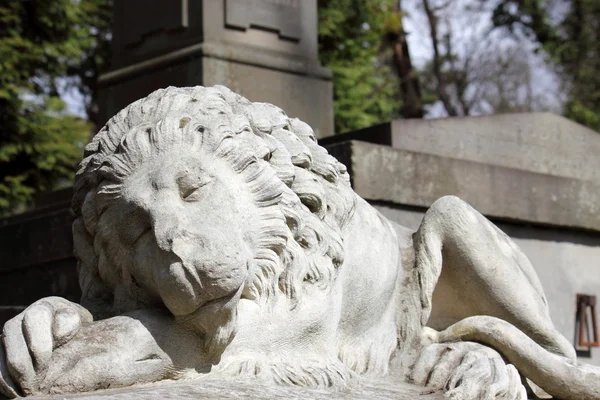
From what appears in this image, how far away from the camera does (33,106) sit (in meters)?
12.8

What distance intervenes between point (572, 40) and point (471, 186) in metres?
18.6

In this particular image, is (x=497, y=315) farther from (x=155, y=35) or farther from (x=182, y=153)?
(x=155, y=35)

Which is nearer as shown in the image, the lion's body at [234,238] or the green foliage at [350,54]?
the lion's body at [234,238]

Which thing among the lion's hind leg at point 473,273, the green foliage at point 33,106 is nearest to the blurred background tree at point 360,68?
the green foliage at point 33,106

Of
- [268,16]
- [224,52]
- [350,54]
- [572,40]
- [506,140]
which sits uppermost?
[572,40]

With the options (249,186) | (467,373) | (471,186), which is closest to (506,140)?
(471,186)

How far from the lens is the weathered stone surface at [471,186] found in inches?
212

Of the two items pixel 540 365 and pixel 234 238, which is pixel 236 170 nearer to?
pixel 234 238

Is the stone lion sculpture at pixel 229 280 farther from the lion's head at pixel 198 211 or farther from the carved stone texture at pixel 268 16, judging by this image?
the carved stone texture at pixel 268 16

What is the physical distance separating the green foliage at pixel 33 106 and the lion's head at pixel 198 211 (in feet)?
29.0

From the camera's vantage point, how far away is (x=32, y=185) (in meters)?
12.7

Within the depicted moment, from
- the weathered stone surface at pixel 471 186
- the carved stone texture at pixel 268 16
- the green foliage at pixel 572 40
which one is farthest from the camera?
the green foliage at pixel 572 40

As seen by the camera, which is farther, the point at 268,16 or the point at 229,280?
the point at 268,16

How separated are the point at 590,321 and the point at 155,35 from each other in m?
3.95
